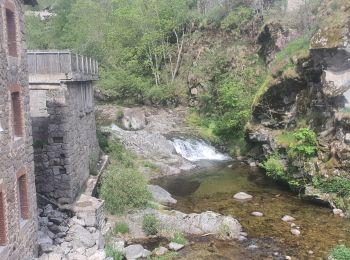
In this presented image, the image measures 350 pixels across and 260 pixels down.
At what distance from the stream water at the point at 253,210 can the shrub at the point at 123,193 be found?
103 inches

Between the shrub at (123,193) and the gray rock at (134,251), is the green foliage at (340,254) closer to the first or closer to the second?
the gray rock at (134,251)

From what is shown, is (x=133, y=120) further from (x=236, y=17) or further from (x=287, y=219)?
(x=287, y=219)

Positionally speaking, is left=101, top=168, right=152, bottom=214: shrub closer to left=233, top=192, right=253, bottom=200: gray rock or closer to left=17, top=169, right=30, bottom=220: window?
left=233, top=192, right=253, bottom=200: gray rock

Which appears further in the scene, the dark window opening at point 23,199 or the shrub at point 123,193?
the shrub at point 123,193

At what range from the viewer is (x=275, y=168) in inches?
1000

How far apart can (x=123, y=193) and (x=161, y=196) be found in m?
3.45

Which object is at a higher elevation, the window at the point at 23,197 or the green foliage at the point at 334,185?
the window at the point at 23,197

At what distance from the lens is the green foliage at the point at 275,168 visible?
82.7ft

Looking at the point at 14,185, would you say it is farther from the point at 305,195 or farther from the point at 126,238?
the point at 305,195

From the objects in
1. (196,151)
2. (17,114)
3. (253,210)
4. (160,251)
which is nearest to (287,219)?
(253,210)

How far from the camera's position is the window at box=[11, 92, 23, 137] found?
1290 cm

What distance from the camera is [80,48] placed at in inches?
1780

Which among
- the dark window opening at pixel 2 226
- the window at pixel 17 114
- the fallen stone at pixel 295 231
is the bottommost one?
the fallen stone at pixel 295 231

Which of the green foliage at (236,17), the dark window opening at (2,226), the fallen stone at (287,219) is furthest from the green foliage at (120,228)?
the green foliage at (236,17)
